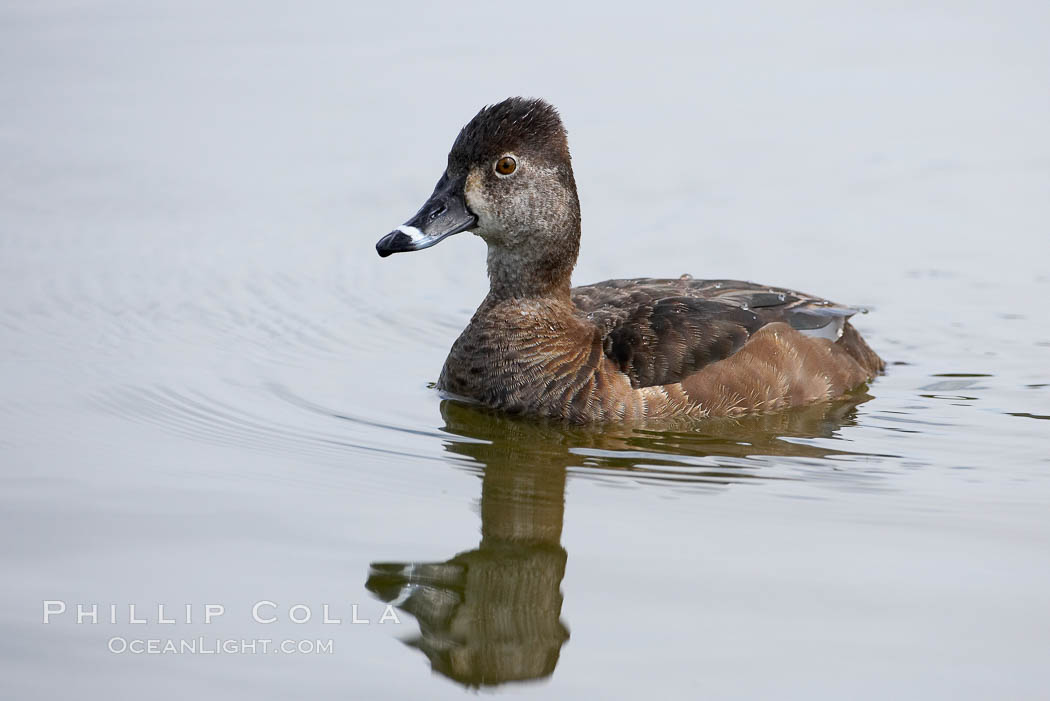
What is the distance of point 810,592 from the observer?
19.5ft

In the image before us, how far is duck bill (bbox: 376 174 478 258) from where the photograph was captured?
8.31 metres

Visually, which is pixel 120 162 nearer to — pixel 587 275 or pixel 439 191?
pixel 587 275

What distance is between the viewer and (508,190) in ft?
27.7

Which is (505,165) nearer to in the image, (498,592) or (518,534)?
(518,534)

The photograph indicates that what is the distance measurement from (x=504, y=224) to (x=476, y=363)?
2.62ft

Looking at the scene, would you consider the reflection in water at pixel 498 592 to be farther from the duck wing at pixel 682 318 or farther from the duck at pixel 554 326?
the duck wing at pixel 682 318

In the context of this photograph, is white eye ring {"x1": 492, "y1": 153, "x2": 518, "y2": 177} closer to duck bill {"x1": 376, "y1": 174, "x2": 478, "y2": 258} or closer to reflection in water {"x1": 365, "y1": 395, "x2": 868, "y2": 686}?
duck bill {"x1": 376, "y1": 174, "x2": 478, "y2": 258}

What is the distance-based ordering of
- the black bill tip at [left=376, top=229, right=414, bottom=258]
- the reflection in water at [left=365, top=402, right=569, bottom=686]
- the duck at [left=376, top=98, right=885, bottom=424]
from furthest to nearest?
1. the duck at [left=376, top=98, right=885, bottom=424]
2. the black bill tip at [left=376, top=229, right=414, bottom=258]
3. the reflection in water at [left=365, top=402, right=569, bottom=686]

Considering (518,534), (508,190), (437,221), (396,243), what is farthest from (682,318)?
(518,534)

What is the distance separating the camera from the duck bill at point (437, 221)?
8.31 metres

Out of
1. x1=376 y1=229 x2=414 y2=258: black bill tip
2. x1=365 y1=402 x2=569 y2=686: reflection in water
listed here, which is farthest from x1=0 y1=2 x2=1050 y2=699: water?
x1=376 y1=229 x2=414 y2=258: black bill tip

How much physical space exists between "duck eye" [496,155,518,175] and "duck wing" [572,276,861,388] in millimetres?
1012

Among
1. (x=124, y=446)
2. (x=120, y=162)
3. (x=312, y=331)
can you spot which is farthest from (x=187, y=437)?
(x=120, y=162)

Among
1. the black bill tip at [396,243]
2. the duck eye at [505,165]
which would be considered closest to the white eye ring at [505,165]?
the duck eye at [505,165]
